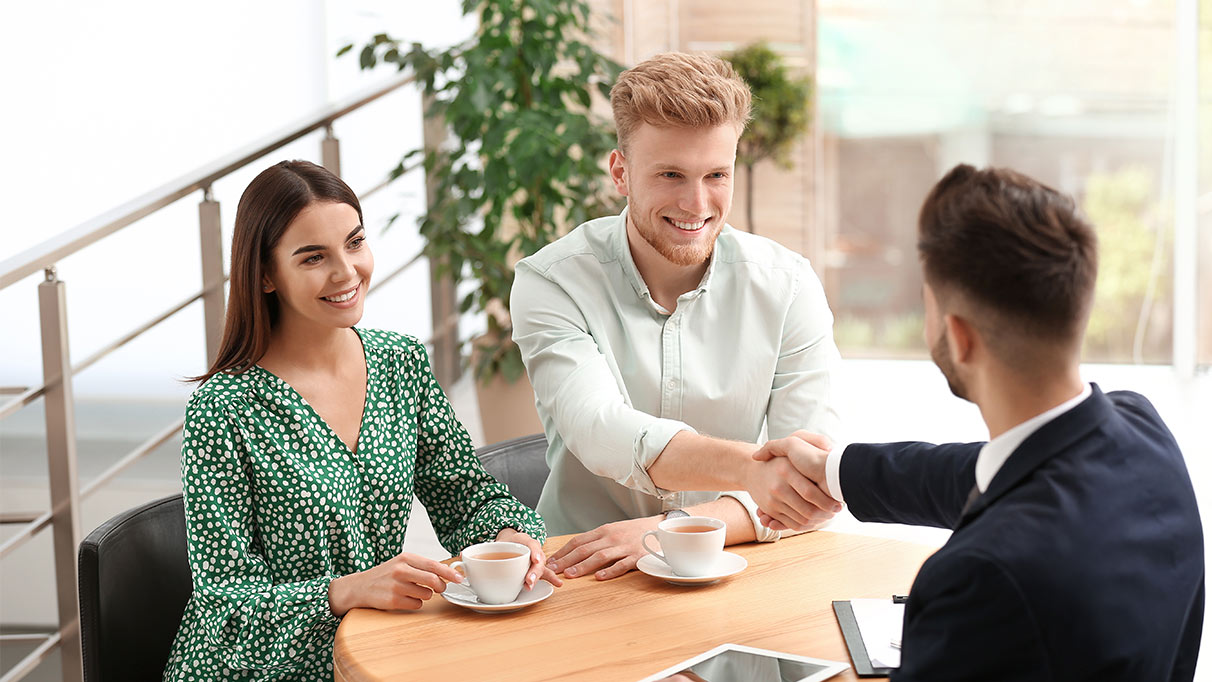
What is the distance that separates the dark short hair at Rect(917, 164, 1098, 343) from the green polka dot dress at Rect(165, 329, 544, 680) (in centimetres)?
95

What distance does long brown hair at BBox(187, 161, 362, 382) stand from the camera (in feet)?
5.90

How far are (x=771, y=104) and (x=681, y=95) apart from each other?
14.1 feet

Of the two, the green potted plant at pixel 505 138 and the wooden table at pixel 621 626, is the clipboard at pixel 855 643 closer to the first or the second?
the wooden table at pixel 621 626

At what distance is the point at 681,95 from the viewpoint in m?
1.95

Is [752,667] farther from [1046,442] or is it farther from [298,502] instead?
[298,502]

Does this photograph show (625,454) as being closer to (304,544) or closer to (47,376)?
(304,544)

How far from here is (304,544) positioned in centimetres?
174

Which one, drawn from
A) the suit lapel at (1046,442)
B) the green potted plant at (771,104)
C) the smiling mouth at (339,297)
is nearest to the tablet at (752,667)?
the suit lapel at (1046,442)

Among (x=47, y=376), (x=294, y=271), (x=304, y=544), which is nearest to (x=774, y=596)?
(x=304, y=544)

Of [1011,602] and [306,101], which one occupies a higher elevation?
[306,101]

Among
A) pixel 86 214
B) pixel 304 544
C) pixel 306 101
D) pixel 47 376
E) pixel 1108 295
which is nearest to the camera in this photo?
pixel 304 544

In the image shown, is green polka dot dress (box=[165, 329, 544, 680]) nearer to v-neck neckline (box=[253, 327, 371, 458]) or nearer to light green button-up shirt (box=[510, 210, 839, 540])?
v-neck neckline (box=[253, 327, 371, 458])

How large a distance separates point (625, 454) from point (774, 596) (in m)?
0.35

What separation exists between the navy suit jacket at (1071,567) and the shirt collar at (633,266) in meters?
0.97
